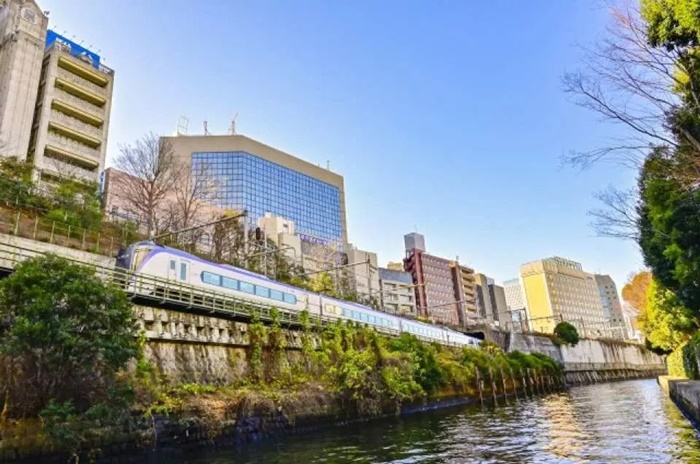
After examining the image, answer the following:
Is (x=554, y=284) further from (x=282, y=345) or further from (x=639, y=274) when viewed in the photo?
(x=282, y=345)

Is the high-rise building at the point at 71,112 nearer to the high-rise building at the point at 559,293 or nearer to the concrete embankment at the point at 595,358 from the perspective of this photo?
the concrete embankment at the point at 595,358

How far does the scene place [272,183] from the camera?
93188 millimetres

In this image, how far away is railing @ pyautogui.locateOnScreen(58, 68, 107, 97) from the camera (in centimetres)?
4120

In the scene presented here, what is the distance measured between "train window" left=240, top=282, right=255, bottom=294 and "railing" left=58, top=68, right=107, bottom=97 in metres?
31.3

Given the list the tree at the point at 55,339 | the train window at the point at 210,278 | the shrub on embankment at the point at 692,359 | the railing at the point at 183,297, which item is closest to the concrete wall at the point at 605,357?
the shrub on embankment at the point at 692,359

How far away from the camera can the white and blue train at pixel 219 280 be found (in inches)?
765

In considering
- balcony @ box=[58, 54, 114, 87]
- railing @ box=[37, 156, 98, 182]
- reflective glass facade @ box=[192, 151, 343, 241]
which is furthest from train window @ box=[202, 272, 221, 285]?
reflective glass facade @ box=[192, 151, 343, 241]

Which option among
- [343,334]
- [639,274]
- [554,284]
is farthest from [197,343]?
[554,284]

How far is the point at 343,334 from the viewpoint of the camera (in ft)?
77.7

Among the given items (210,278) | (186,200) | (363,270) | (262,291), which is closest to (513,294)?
(363,270)

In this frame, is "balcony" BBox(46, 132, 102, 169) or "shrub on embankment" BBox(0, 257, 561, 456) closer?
"shrub on embankment" BBox(0, 257, 561, 456)

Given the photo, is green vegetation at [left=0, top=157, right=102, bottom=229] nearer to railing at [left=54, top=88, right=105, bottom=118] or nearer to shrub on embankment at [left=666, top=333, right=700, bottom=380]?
railing at [left=54, top=88, right=105, bottom=118]

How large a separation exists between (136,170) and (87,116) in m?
11.2

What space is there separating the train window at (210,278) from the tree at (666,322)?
26708mm
